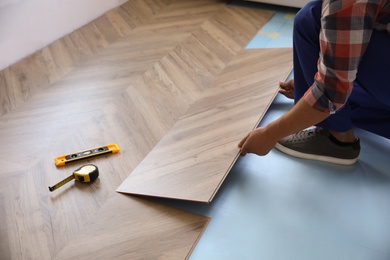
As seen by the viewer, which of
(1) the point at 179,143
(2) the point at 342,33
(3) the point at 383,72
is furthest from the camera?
(1) the point at 179,143

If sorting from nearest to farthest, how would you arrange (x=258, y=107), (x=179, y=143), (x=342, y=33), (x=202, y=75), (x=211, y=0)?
(x=342, y=33)
(x=179, y=143)
(x=258, y=107)
(x=202, y=75)
(x=211, y=0)

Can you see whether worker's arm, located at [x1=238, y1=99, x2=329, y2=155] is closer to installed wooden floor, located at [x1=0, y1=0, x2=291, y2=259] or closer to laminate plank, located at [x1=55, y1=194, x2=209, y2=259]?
installed wooden floor, located at [x1=0, y1=0, x2=291, y2=259]

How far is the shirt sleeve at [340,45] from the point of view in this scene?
3.53 ft

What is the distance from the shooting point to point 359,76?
139 cm

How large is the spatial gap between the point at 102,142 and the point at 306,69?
93 centimetres

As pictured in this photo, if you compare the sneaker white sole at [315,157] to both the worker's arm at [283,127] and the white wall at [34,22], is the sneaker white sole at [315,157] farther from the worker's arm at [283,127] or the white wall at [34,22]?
the white wall at [34,22]

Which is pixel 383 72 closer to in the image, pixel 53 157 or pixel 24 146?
pixel 53 157

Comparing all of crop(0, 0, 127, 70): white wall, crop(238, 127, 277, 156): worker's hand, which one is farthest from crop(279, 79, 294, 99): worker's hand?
crop(0, 0, 127, 70): white wall

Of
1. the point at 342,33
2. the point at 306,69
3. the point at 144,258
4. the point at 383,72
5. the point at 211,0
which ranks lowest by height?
the point at 211,0

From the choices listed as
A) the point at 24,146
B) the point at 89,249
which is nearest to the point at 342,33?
the point at 89,249

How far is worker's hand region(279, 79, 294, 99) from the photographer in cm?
199

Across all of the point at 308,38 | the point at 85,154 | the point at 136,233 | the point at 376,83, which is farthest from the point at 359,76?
the point at 85,154

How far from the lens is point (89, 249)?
1.36 meters

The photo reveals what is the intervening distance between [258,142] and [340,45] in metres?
0.51
